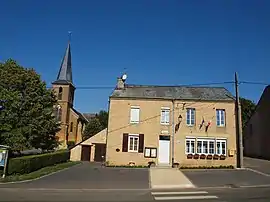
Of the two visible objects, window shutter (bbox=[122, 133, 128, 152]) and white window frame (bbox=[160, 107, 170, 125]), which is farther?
white window frame (bbox=[160, 107, 170, 125])

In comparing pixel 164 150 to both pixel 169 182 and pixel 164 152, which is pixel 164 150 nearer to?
pixel 164 152

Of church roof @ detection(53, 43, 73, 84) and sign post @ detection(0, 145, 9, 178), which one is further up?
church roof @ detection(53, 43, 73, 84)

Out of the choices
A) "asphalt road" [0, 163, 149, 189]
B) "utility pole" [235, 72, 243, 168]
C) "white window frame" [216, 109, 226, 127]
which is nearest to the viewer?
"asphalt road" [0, 163, 149, 189]

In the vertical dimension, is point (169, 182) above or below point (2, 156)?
below

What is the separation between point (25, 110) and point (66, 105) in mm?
27629

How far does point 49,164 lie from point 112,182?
12145 millimetres

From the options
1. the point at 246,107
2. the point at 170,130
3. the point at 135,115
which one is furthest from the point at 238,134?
the point at 246,107

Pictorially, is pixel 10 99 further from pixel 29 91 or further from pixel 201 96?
pixel 201 96

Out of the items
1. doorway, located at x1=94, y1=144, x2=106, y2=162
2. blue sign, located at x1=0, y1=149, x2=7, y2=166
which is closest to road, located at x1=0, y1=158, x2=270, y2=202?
blue sign, located at x1=0, y1=149, x2=7, y2=166

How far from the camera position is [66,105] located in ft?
179

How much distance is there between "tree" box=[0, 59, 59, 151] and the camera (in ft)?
82.2

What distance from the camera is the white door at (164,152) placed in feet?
93.5

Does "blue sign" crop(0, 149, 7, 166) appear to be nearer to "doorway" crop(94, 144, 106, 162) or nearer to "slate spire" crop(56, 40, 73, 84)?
"doorway" crop(94, 144, 106, 162)

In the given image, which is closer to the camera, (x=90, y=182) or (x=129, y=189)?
(x=129, y=189)
